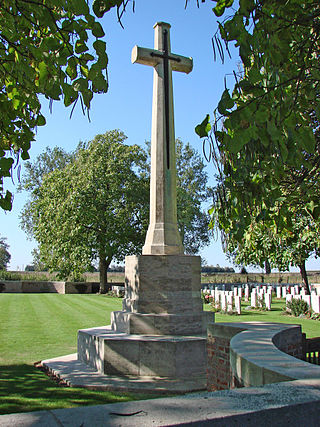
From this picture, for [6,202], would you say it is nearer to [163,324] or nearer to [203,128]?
[203,128]

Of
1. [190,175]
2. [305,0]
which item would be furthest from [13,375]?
[190,175]

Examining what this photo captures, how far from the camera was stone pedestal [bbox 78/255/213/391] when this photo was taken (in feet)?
19.7

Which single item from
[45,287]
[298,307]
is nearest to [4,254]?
[45,287]

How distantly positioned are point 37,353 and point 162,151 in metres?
4.77

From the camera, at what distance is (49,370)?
260 inches

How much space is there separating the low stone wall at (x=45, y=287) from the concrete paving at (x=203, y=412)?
29526 millimetres

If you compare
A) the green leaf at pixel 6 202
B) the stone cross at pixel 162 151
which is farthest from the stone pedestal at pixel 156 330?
the green leaf at pixel 6 202

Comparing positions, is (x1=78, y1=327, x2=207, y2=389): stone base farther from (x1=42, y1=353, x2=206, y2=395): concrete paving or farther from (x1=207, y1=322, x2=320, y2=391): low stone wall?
(x1=207, y1=322, x2=320, y2=391): low stone wall

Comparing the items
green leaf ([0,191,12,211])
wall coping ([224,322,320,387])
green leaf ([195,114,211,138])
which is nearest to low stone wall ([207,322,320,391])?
wall coping ([224,322,320,387])

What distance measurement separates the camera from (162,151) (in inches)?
300

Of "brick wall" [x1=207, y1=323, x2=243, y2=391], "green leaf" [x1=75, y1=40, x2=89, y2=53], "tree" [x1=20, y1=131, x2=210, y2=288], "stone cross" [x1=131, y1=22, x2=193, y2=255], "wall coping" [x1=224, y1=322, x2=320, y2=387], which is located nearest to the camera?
"wall coping" [x1=224, y1=322, x2=320, y2=387]

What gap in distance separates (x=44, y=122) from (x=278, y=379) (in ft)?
10.3

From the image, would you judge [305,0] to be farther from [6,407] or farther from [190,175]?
[190,175]

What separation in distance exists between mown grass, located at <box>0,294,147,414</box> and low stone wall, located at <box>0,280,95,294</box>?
46.1ft
